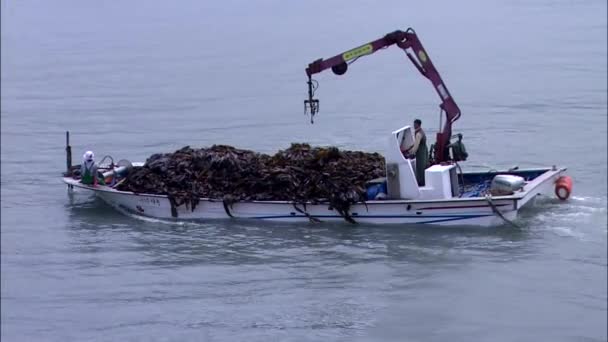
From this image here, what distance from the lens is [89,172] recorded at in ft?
77.6

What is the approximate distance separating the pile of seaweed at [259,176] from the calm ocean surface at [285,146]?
65 centimetres

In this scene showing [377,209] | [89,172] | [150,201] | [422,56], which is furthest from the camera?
[89,172]

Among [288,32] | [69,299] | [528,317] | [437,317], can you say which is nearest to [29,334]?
[69,299]

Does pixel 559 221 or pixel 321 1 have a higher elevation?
pixel 321 1

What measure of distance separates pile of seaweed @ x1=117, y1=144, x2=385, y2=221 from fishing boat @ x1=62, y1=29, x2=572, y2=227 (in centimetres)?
21

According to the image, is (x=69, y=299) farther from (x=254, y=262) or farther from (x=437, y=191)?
(x=437, y=191)

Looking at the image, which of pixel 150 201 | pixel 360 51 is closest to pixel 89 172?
pixel 150 201

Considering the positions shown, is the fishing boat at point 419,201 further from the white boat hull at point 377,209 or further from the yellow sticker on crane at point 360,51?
the yellow sticker on crane at point 360,51

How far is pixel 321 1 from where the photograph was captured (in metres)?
63.9

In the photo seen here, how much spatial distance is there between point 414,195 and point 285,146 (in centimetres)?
954

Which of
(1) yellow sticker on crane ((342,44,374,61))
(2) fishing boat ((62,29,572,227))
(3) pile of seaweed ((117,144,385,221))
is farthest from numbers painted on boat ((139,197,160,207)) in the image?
(1) yellow sticker on crane ((342,44,374,61))

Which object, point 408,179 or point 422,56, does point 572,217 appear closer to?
point 408,179

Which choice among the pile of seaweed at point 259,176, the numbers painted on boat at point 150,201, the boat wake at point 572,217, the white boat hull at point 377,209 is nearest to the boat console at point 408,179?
the white boat hull at point 377,209

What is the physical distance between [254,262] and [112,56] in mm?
30064
